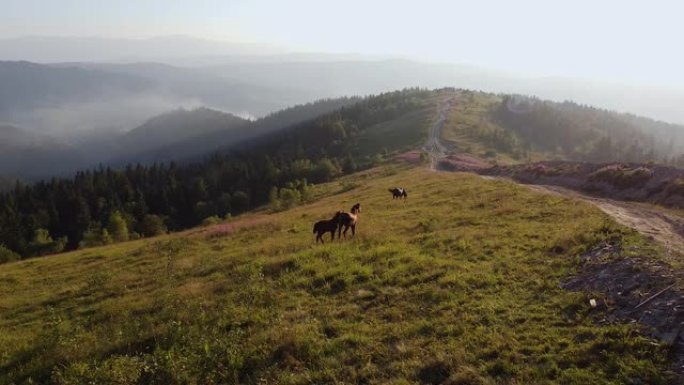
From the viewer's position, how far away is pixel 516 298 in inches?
621

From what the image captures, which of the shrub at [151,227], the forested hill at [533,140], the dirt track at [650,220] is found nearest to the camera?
the dirt track at [650,220]

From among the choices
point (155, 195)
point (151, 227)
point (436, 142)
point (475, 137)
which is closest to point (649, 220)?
point (151, 227)

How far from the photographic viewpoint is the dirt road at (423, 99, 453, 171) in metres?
99.2

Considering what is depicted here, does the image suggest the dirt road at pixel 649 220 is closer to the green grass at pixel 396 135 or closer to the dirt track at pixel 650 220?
the dirt track at pixel 650 220

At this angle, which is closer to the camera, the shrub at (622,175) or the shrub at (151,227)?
the shrub at (622,175)

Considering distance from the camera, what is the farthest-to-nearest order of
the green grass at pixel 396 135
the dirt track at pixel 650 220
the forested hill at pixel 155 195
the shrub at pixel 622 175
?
1. the green grass at pixel 396 135
2. the forested hill at pixel 155 195
3. the shrub at pixel 622 175
4. the dirt track at pixel 650 220

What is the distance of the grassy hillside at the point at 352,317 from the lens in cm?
1212

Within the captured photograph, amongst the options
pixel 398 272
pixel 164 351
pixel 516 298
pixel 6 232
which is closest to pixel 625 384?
pixel 516 298

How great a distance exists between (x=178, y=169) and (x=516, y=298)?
167588 mm

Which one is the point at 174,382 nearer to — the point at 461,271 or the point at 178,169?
the point at 461,271

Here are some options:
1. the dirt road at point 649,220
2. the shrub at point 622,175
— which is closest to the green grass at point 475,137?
the shrub at point 622,175

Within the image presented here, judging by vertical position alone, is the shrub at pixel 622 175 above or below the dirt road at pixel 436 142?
above

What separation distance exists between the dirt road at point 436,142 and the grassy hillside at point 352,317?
57741mm

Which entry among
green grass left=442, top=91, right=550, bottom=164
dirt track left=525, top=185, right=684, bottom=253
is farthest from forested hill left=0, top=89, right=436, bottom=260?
dirt track left=525, top=185, right=684, bottom=253
